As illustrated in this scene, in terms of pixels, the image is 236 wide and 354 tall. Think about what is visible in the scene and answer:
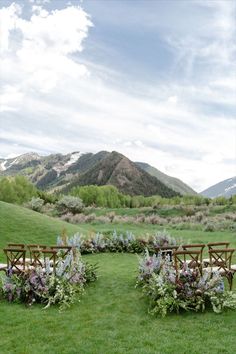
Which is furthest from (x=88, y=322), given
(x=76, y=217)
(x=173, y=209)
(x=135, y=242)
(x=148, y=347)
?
(x=173, y=209)

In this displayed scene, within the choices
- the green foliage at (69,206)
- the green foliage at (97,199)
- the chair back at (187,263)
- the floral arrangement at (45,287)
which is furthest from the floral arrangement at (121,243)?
the green foliage at (97,199)

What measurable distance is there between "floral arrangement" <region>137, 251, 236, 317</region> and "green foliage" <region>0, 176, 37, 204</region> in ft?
217

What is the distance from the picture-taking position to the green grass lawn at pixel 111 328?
27.1ft

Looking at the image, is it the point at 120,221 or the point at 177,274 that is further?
the point at 120,221

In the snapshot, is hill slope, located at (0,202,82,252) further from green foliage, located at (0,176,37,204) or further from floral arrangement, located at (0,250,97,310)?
green foliage, located at (0,176,37,204)

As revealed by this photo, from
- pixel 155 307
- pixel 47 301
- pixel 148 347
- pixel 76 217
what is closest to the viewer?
pixel 148 347

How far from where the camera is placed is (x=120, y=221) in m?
37.2

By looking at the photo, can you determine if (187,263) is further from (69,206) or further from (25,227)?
(69,206)

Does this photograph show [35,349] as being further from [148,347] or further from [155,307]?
[155,307]

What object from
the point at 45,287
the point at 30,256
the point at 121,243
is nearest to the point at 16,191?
the point at 121,243

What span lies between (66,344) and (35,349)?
1.96ft

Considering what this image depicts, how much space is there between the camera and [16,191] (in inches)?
3214

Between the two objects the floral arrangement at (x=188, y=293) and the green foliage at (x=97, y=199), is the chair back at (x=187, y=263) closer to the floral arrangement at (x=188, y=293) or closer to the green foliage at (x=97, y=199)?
the floral arrangement at (x=188, y=293)

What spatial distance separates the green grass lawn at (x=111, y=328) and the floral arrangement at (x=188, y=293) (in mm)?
242
